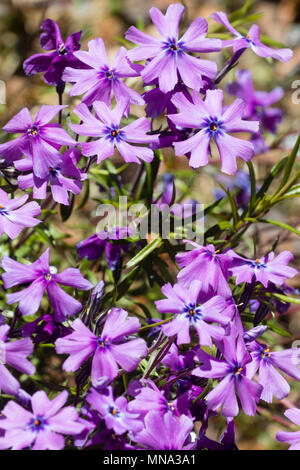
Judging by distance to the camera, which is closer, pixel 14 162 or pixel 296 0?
pixel 14 162

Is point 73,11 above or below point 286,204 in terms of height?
above

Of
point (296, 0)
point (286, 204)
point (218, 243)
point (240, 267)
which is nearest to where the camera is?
point (240, 267)

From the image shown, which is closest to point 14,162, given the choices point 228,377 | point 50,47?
point 50,47

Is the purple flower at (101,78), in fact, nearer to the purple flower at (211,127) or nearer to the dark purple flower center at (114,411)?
the purple flower at (211,127)

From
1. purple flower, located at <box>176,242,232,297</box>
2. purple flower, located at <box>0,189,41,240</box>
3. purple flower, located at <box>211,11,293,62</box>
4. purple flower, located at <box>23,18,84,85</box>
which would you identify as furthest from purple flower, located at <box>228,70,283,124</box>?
purple flower, located at <box>0,189,41,240</box>

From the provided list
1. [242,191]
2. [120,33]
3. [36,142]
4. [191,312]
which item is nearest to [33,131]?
[36,142]

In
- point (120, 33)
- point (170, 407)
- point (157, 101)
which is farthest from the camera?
point (120, 33)

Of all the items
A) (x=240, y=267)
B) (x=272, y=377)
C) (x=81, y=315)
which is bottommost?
(x=272, y=377)

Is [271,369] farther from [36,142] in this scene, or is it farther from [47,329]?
[36,142]
